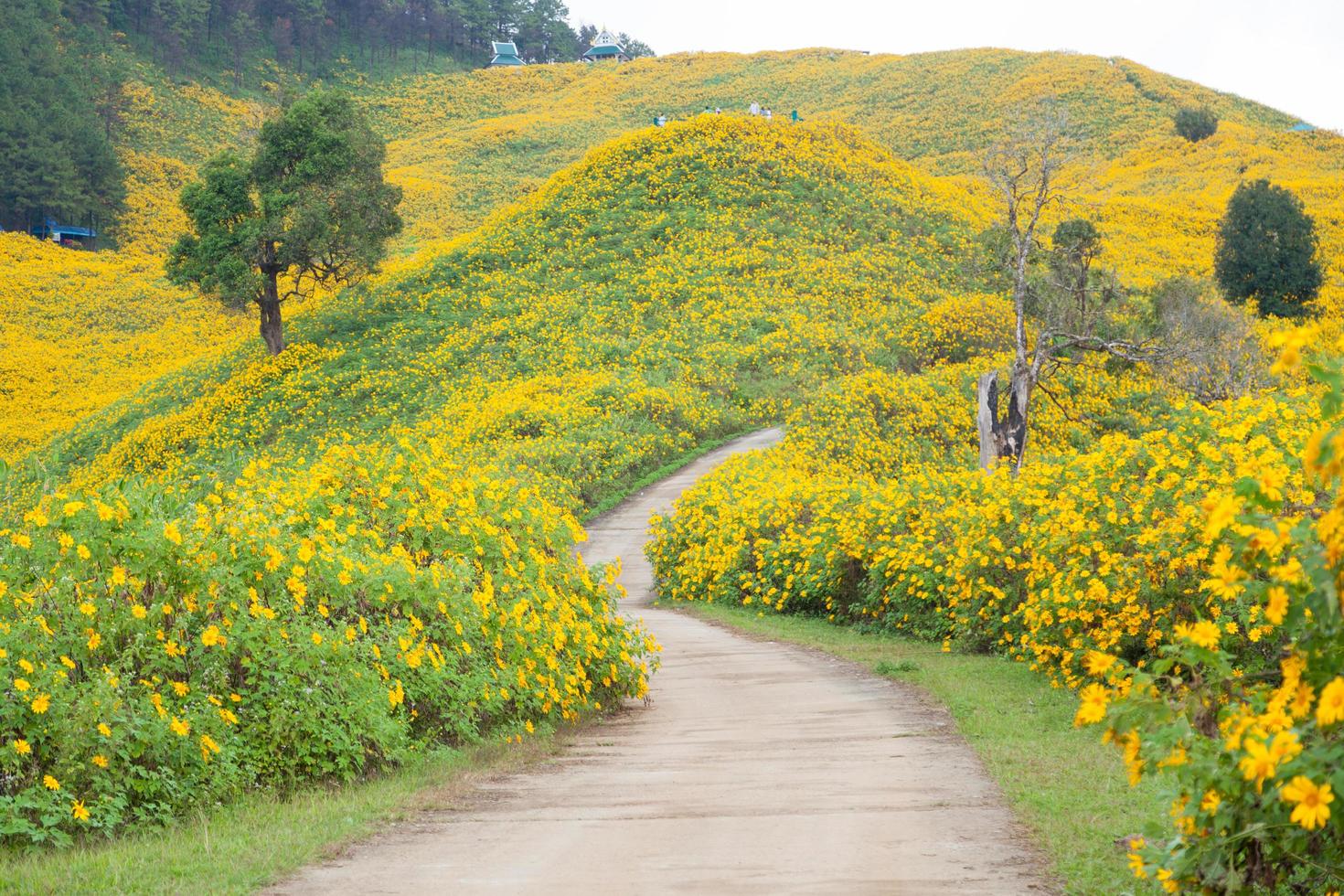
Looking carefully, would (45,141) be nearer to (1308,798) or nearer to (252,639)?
(252,639)

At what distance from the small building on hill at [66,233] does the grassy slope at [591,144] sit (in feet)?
5.57

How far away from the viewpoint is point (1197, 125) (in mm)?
59125

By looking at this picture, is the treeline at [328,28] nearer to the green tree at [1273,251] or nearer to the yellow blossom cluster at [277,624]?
the green tree at [1273,251]

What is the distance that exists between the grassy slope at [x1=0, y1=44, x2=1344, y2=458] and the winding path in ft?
79.8

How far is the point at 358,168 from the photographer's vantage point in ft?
113

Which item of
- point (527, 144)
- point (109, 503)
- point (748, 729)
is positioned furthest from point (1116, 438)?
point (527, 144)

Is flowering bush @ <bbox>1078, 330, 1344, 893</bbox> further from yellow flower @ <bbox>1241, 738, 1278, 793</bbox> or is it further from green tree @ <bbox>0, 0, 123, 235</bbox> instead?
green tree @ <bbox>0, 0, 123, 235</bbox>

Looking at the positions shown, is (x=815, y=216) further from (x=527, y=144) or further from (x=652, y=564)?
(x=527, y=144)

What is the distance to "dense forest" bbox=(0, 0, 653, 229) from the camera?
2309 inches

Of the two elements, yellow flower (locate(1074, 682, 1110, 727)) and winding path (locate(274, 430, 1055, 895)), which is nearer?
yellow flower (locate(1074, 682, 1110, 727))

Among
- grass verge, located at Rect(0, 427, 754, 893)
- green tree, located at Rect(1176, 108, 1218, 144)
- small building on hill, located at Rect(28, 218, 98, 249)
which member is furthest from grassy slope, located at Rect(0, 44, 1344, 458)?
grass verge, located at Rect(0, 427, 754, 893)

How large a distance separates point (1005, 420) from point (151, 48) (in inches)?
3116

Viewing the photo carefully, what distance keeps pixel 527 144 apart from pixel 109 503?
67455 mm

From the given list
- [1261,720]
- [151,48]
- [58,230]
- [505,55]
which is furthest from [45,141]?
[1261,720]
